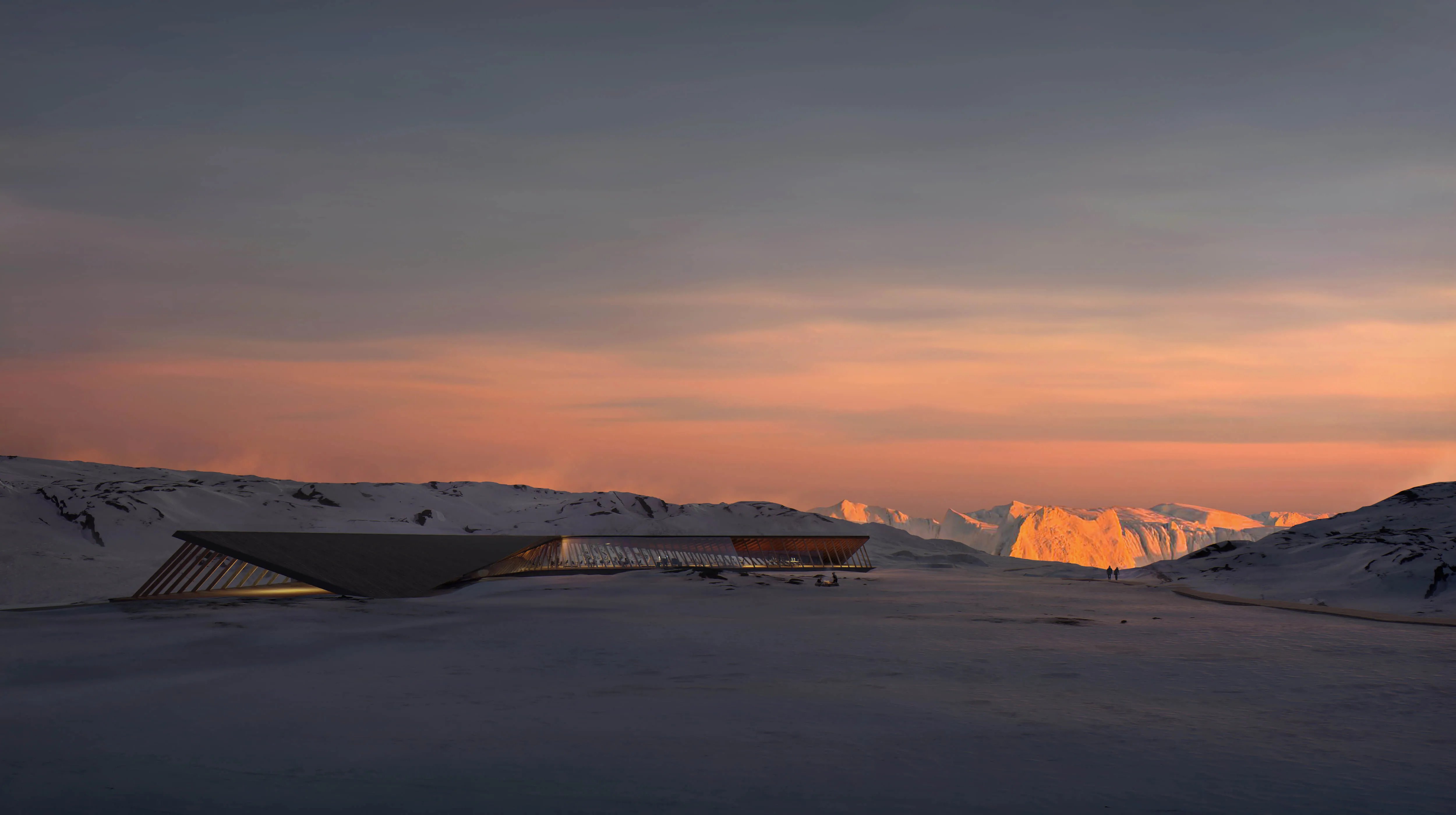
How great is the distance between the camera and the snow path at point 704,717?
10.6m

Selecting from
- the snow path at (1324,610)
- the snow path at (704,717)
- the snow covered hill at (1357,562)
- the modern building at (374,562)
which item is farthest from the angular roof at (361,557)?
the snow covered hill at (1357,562)

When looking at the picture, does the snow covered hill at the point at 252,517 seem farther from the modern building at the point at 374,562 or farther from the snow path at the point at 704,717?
the snow path at the point at 704,717

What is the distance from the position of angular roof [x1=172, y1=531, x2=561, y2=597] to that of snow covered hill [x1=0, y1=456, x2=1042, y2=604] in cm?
2020

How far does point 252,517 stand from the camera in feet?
309

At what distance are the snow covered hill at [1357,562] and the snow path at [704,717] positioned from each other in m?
15.6

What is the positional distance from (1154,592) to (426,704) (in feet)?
148

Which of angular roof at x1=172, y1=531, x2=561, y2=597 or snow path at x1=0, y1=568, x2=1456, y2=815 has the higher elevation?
angular roof at x1=172, y1=531, x2=561, y2=597

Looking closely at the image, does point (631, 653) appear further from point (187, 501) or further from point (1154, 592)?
point (187, 501)

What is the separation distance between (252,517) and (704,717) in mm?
93612

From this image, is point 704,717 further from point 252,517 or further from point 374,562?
point 252,517

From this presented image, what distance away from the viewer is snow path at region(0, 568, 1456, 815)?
1058cm

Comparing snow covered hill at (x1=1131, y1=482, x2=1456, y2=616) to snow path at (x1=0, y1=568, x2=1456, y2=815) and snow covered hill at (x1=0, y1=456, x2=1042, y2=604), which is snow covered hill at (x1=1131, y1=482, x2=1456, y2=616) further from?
snow covered hill at (x1=0, y1=456, x2=1042, y2=604)

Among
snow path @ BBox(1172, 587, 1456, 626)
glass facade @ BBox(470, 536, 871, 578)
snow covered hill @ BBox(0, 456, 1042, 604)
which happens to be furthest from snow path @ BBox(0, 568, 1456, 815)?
snow covered hill @ BBox(0, 456, 1042, 604)

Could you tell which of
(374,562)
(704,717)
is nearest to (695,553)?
(374,562)
